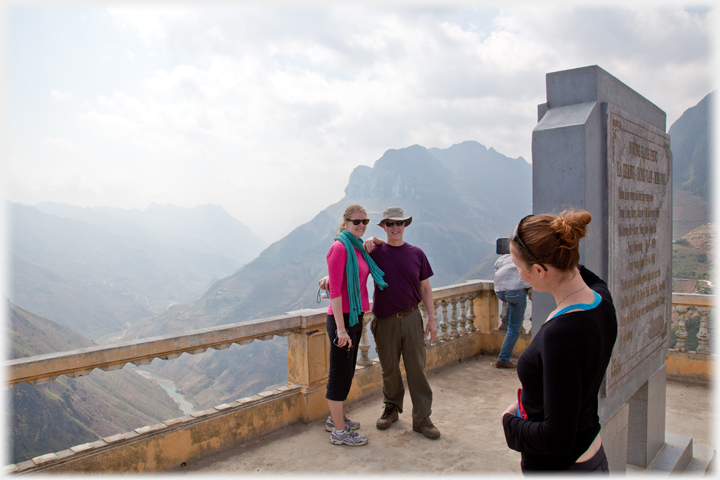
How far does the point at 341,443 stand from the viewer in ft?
11.9

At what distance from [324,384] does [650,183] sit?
3.18 meters

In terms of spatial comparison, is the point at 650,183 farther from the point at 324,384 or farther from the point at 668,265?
the point at 324,384

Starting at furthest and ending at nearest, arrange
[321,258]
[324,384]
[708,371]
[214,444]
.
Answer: [321,258]
[708,371]
[324,384]
[214,444]

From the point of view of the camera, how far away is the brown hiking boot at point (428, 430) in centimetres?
372

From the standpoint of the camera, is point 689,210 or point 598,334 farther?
point 689,210

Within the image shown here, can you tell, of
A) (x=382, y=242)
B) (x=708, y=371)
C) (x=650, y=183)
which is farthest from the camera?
(x=708, y=371)

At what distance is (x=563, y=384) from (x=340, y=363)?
7.99 ft

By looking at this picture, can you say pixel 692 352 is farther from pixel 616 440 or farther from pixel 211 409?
pixel 211 409

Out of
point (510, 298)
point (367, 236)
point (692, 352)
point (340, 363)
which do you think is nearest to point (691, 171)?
point (367, 236)

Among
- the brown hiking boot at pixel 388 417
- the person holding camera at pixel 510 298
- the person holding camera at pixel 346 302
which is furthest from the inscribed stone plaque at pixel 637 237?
the person holding camera at pixel 510 298

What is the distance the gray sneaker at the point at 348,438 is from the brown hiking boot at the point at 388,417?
272mm

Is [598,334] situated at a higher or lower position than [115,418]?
higher

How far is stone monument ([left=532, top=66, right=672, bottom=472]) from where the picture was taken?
244 cm

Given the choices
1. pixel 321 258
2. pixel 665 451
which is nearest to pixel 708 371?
pixel 665 451
